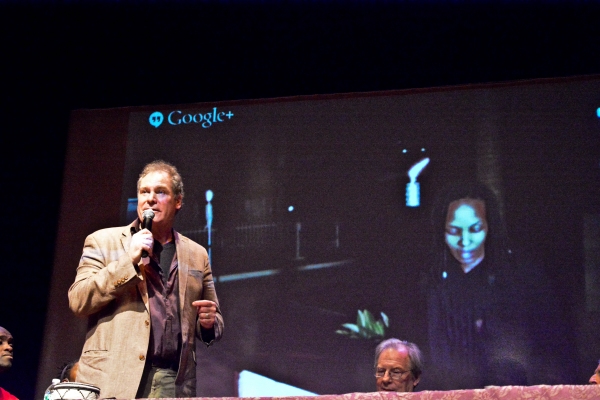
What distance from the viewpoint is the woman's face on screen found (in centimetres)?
358

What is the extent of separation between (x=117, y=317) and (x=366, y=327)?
6.24 feet

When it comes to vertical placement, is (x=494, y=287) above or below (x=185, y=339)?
above

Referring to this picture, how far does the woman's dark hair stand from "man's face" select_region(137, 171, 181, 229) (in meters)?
1.91

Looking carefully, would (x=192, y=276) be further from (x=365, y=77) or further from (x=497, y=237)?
(x=365, y=77)

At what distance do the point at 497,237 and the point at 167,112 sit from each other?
2126mm

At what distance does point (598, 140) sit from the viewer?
11.7ft

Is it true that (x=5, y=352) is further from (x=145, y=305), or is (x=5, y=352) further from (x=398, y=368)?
(x=398, y=368)

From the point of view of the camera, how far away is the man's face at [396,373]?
8.40ft

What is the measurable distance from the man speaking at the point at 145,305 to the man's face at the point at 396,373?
0.80m

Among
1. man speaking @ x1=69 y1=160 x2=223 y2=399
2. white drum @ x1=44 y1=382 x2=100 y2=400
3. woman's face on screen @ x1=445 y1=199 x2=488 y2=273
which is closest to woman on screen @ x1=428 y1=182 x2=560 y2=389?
woman's face on screen @ x1=445 y1=199 x2=488 y2=273

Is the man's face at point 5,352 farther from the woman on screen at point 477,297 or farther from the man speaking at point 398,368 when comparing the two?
the woman on screen at point 477,297

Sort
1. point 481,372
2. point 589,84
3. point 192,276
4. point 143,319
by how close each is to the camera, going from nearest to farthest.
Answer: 1. point 143,319
2. point 192,276
3. point 481,372
4. point 589,84

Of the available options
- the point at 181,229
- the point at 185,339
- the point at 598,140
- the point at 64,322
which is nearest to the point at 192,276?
the point at 185,339

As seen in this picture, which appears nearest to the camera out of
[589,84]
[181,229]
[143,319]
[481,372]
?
[143,319]
